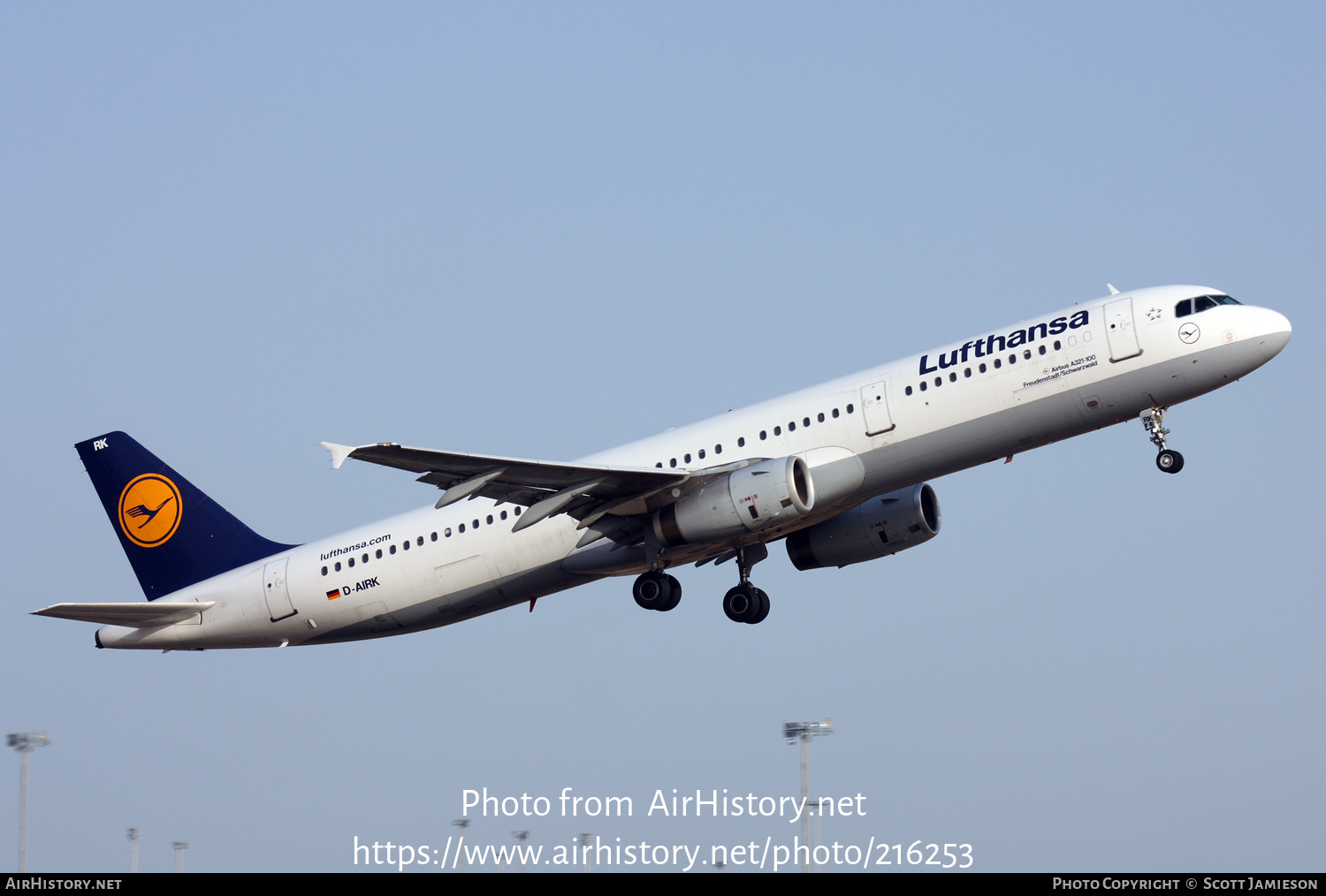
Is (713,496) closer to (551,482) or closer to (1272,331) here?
(551,482)

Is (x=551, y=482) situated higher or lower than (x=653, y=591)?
higher

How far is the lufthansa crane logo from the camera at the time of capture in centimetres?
4216

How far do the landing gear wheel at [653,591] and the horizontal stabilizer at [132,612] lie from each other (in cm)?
1164

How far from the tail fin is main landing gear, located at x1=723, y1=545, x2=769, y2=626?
12378 millimetres

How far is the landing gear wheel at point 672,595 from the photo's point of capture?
37312 mm

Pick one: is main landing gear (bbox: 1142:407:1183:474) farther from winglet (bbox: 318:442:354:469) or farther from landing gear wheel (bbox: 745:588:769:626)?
winglet (bbox: 318:442:354:469)

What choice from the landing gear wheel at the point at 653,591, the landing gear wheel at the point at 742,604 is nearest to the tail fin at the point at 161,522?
the landing gear wheel at the point at 653,591

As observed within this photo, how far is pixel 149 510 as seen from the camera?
42531mm

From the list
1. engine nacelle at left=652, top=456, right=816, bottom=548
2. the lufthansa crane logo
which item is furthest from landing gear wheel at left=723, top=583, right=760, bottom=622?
the lufthansa crane logo

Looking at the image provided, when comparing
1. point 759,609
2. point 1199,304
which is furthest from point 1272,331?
point 759,609

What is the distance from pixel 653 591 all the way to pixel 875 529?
6.38m
